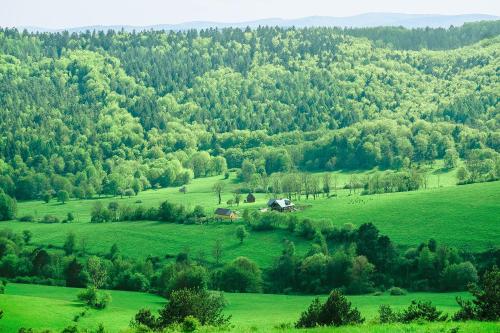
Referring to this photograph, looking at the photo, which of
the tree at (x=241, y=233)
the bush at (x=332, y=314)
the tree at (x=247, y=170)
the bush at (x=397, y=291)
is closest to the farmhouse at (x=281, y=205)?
the tree at (x=241, y=233)

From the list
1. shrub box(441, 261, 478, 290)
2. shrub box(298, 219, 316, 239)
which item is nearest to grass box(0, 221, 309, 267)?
shrub box(298, 219, 316, 239)

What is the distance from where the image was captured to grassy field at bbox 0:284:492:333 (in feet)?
212

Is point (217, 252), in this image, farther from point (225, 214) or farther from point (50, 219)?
point (50, 219)

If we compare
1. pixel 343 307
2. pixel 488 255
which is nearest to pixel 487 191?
pixel 488 255

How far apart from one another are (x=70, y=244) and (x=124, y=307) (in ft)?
125

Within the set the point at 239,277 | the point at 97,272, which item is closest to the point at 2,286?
the point at 97,272

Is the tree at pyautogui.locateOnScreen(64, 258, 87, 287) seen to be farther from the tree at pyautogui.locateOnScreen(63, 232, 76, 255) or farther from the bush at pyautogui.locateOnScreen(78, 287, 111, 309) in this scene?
the bush at pyautogui.locateOnScreen(78, 287, 111, 309)

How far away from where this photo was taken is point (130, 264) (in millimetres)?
97812

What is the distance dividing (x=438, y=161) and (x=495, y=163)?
33.9m

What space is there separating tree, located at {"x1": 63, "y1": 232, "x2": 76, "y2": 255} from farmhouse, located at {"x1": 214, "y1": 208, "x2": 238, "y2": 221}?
25.5 metres

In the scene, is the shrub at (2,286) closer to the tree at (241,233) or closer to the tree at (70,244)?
the tree at (70,244)

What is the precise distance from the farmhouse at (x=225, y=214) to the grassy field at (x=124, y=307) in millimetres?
38432

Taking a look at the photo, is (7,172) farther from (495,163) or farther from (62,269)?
(495,163)

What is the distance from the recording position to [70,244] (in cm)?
11188
